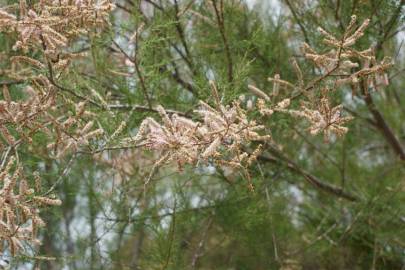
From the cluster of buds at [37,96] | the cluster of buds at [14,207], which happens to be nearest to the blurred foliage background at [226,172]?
the cluster of buds at [37,96]

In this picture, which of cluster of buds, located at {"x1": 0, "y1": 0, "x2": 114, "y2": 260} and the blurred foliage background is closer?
cluster of buds, located at {"x1": 0, "y1": 0, "x2": 114, "y2": 260}

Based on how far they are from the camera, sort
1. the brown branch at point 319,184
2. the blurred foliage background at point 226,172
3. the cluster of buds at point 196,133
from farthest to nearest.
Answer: the brown branch at point 319,184, the blurred foliage background at point 226,172, the cluster of buds at point 196,133

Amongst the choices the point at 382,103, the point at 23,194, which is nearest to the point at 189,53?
the point at 23,194

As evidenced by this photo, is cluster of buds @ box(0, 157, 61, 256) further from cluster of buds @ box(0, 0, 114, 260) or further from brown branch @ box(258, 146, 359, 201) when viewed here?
brown branch @ box(258, 146, 359, 201)

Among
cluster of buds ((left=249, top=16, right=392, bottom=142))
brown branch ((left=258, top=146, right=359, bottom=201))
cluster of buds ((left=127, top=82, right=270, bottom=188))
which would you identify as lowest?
cluster of buds ((left=127, top=82, right=270, bottom=188))

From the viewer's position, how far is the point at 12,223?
4.61 ft

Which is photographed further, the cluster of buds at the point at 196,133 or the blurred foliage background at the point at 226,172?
the blurred foliage background at the point at 226,172

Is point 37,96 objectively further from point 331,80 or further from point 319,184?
point 319,184

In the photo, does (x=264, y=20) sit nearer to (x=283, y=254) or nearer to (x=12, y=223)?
(x=283, y=254)

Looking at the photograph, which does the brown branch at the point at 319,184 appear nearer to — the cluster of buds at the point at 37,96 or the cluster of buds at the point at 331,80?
the cluster of buds at the point at 331,80

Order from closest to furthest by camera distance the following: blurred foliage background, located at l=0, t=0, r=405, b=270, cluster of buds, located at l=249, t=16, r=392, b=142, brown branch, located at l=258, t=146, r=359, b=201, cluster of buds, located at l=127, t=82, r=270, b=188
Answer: cluster of buds, located at l=127, t=82, r=270, b=188 < cluster of buds, located at l=249, t=16, r=392, b=142 < blurred foliage background, located at l=0, t=0, r=405, b=270 < brown branch, located at l=258, t=146, r=359, b=201

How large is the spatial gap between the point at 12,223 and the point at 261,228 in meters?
1.46

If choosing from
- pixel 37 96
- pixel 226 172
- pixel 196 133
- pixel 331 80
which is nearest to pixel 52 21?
pixel 37 96

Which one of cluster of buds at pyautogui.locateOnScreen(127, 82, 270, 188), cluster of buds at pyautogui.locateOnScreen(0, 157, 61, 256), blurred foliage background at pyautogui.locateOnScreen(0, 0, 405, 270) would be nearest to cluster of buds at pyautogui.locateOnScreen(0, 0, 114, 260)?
cluster of buds at pyautogui.locateOnScreen(0, 157, 61, 256)
